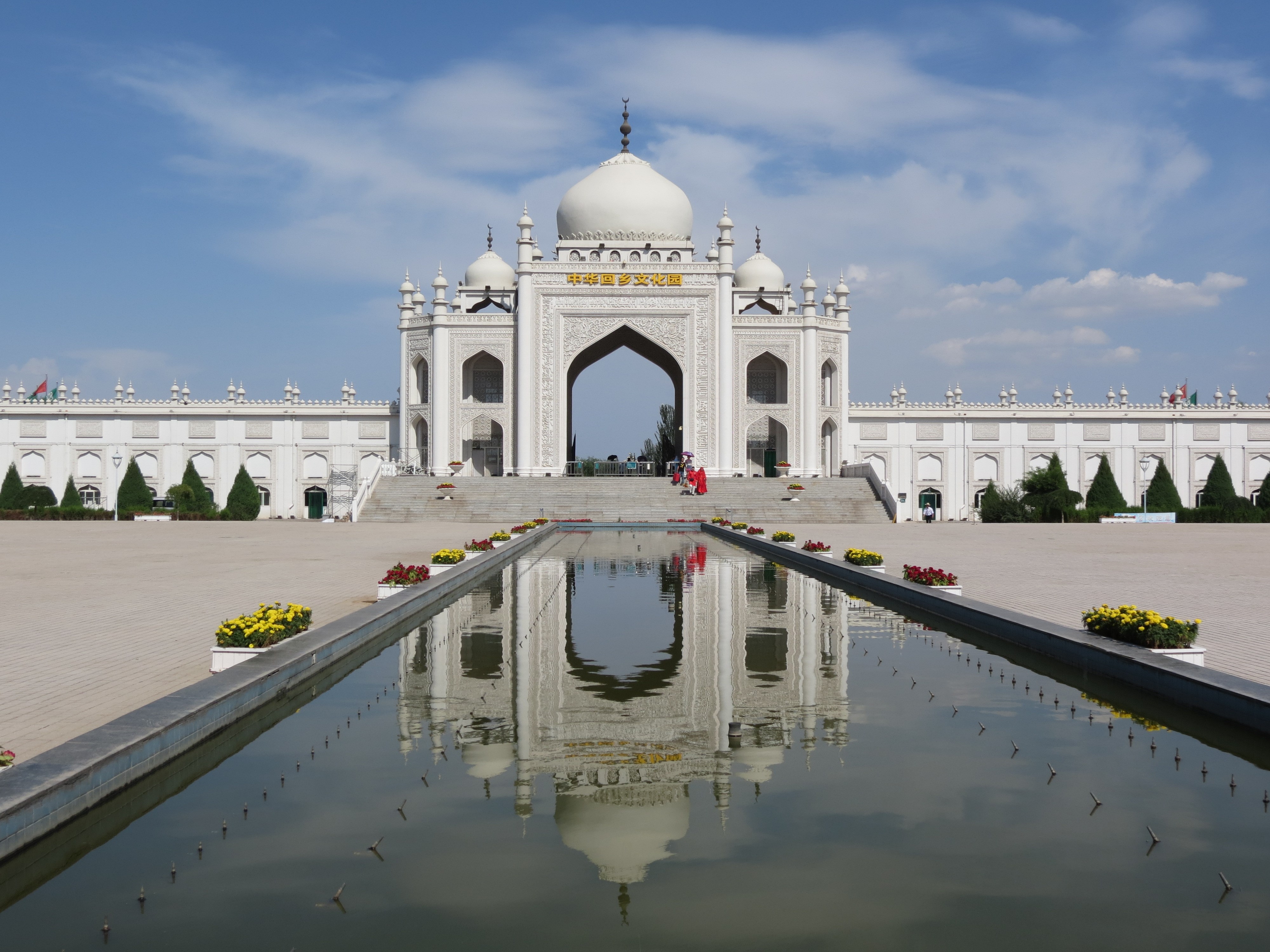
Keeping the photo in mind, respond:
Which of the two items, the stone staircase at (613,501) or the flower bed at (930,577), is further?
the stone staircase at (613,501)

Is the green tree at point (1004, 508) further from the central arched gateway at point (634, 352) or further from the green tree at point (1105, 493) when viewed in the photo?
the central arched gateway at point (634, 352)

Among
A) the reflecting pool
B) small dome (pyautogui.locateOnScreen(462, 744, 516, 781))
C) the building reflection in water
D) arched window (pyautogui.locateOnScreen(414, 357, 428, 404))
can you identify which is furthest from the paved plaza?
arched window (pyautogui.locateOnScreen(414, 357, 428, 404))

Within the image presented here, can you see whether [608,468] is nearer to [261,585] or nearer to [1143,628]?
[261,585]

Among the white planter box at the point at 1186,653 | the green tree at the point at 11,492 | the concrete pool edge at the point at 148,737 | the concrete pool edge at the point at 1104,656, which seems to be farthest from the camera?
the green tree at the point at 11,492

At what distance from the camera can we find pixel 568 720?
588cm

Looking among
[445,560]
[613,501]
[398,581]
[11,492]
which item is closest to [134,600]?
[398,581]

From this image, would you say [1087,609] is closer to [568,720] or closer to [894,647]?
[894,647]

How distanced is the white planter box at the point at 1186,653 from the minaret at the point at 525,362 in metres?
33.3

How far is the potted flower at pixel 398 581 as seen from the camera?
10.7 meters

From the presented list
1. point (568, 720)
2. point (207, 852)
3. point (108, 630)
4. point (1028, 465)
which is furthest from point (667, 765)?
point (1028, 465)

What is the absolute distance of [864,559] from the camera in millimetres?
13742

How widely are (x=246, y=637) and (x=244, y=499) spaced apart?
36053 millimetres

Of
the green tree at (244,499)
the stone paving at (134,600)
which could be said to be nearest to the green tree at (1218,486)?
the stone paving at (134,600)

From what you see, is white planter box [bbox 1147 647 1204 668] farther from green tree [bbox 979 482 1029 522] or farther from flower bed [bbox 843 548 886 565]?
green tree [bbox 979 482 1029 522]
